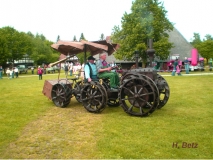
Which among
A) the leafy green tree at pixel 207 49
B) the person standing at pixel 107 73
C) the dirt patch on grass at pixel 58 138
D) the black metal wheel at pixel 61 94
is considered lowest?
the dirt patch on grass at pixel 58 138

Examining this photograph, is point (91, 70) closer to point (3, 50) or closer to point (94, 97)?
point (94, 97)

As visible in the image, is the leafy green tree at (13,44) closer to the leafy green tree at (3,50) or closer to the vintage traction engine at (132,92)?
the leafy green tree at (3,50)

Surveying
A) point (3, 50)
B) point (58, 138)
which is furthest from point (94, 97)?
point (3, 50)

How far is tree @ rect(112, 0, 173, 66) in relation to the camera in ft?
97.0

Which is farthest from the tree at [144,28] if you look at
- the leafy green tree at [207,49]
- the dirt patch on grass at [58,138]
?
the dirt patch on grass at [58,138]

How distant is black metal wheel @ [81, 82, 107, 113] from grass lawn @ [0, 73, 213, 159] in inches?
9.9

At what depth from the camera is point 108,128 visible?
18.0 feet

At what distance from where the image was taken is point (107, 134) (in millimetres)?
5070

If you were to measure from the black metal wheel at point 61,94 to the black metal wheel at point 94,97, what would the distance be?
100 centimetres

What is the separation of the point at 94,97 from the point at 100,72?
97 centimetres

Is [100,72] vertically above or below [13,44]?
below

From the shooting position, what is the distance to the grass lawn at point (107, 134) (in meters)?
4.09

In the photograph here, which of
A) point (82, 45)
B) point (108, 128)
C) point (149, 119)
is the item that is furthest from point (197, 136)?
point (82, 45)

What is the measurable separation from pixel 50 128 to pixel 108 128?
4.75 ft
